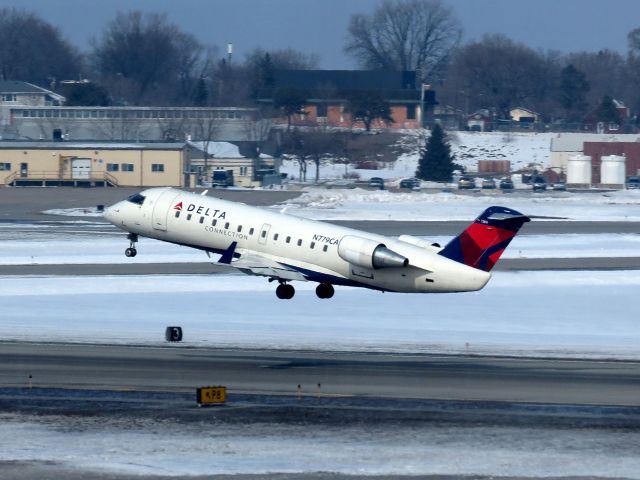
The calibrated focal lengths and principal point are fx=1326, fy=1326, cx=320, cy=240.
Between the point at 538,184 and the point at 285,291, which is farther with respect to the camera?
the point at 538,184

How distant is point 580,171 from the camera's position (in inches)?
5497

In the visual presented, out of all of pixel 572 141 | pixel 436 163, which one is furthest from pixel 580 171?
pixel 572 141

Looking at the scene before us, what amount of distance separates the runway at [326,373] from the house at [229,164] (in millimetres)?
94260

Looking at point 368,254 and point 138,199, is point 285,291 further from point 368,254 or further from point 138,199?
point 138,199

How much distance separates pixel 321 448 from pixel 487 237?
56.6ft

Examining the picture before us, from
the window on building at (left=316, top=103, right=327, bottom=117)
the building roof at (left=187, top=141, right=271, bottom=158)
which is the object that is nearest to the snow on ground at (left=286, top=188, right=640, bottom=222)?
the building roof at (left=187, top=141, right=271, bottom=158)

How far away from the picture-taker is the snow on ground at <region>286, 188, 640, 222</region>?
95188 millimetres

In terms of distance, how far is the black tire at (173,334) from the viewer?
4253 cm

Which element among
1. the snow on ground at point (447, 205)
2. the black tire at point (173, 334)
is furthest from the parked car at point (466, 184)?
the black tire at point (173, 334)

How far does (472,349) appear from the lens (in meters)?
41.9

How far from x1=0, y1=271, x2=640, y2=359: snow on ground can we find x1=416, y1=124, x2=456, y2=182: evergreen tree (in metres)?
81.4

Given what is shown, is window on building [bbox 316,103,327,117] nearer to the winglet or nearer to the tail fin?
the winglet

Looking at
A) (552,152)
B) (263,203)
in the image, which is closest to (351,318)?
(263,203)

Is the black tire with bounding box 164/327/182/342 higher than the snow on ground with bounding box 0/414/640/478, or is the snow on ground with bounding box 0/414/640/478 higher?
the black tire with bounding box 164/327/182/342
